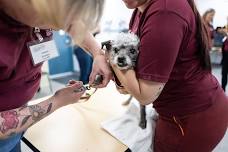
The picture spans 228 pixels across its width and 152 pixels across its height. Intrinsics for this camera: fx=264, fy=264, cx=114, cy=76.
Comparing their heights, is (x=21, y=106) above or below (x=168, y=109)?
above

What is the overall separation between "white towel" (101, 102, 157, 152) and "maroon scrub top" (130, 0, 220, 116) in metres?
0.15

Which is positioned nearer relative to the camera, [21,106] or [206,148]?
[21,106]

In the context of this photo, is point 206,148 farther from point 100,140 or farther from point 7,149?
point 7,149

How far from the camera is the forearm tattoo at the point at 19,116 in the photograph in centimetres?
69

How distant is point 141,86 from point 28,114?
37 cm

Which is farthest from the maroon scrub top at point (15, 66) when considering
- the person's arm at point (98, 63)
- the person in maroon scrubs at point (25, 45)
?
the person's arm at point (98, 63)

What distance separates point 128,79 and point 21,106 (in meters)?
0.36

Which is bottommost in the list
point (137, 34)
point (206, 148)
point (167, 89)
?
point (206, 148)

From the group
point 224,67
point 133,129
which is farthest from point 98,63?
point 224,67

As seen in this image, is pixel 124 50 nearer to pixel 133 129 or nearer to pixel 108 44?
pixel 108 44

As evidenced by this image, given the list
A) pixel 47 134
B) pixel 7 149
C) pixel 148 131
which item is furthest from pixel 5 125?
pixel 148 131

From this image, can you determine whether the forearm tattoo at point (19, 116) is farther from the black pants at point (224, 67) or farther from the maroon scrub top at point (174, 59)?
the black pants at point (224, 67)

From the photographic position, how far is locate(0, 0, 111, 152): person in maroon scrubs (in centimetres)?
60

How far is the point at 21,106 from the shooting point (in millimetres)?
832
